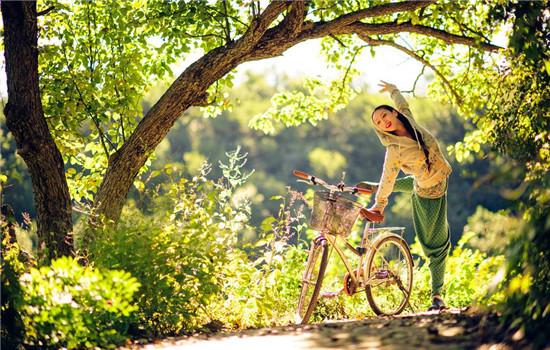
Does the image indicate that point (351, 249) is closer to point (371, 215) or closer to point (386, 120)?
point (371, 215)

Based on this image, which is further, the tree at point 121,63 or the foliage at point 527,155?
the tree at point 121,63

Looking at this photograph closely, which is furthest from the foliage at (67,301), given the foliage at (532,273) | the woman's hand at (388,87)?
the woman's hand at (388,87)

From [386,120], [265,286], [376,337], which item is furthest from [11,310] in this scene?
[386,120]

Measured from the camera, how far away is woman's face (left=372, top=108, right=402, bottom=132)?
5.18m

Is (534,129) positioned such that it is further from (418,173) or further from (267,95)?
(267,95)

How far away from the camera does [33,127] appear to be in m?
5.64

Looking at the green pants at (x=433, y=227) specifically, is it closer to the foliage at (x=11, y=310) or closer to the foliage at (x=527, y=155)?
the foliage at (x=527, y=155)

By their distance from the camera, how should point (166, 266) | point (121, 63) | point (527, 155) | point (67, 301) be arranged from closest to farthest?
point (67, 301) → point (527, 155) → point (166, 266) → point (121, 63)

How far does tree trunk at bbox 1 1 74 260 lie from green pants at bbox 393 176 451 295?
2893 mm

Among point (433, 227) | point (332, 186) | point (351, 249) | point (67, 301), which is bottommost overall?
point (67, 301)

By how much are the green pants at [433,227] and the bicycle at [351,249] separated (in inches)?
8.1

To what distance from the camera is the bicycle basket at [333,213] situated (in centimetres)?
499

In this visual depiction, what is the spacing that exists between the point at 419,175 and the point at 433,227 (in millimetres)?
493

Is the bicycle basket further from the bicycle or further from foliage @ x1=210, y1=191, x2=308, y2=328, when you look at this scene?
foliage @ x1=210, y1=191, x2=308, y2=328
